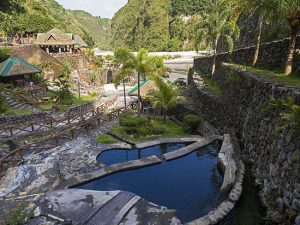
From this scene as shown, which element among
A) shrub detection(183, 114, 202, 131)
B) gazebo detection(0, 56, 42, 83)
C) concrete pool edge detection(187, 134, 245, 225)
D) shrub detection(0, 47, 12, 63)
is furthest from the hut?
concrete pool edge detection(187, 134, 245, 225)

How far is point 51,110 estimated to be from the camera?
91.0ft

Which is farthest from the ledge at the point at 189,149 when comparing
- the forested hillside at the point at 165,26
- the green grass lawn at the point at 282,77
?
the forested hillside at the point at 165,26

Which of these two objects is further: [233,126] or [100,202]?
[233,126]

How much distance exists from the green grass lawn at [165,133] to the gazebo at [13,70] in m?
13.9

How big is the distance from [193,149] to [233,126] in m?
3.64

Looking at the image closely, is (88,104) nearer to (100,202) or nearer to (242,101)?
(242,101)

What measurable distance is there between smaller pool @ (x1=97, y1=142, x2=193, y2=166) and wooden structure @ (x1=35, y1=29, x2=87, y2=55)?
36.4 metres

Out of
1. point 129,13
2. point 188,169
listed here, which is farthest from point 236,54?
point 129,13

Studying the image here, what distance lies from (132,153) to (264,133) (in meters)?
8.32

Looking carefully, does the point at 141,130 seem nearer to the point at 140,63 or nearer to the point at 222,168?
the point at 140,63

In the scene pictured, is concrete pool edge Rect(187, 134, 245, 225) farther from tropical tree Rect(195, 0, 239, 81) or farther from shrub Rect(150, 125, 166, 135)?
tropical tree Rect(195, 0, 239, 81)

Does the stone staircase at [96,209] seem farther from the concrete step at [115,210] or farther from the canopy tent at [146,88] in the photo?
the canopy tent at [146,88]

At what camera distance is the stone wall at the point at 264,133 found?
10.7m

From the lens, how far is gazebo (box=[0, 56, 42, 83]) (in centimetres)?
2988
